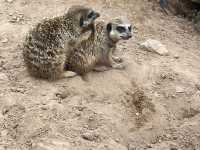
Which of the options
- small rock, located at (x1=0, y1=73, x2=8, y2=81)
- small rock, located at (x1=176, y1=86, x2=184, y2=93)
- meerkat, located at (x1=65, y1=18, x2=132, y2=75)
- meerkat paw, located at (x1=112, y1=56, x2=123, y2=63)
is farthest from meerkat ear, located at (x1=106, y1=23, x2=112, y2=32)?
small rock, located at (x1=0, y1=73, x2=8, y2=81)

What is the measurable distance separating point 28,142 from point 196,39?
109 inches

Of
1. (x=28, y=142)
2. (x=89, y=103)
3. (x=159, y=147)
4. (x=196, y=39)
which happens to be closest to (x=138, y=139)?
(x=159, y=147)

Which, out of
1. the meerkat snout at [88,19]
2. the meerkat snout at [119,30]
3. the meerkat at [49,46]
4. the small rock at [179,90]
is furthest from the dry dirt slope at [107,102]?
the meerkat snout at [88,19]

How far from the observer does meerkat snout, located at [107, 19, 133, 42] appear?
493 cm

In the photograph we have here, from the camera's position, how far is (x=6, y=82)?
466cm

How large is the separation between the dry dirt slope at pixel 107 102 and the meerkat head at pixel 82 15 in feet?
1.66

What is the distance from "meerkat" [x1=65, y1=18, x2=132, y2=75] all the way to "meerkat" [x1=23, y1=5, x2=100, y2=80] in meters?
0.14

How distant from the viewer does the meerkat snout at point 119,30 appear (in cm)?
493

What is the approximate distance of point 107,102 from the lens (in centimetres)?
456

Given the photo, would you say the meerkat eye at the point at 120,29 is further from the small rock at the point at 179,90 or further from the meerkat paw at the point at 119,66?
the small rock at the point at 179,90

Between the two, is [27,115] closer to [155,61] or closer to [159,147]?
[159,147]

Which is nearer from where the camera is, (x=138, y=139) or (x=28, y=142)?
(x=28, y=142)

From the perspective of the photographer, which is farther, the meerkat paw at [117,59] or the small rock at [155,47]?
the small rock at [155,47]

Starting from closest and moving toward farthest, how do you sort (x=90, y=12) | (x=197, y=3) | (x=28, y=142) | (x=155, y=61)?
1. (x=28, y=142)
2. (x=90, y=12)
3. (x=155, y=61)
4. (x=197, y=3)
